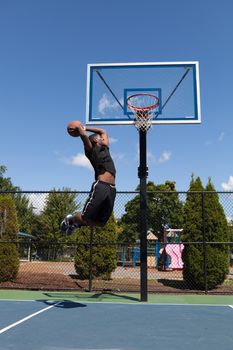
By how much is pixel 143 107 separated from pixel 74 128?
3.71 m

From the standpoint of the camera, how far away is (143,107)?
31.5 feet

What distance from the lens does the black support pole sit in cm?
902

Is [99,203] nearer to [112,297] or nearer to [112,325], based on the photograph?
[112,325]

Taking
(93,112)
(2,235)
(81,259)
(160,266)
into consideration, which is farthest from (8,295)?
(160,266)

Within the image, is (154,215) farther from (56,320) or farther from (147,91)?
(56,320)

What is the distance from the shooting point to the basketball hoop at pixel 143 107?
939 centimetres

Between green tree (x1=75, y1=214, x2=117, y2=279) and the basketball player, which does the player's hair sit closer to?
the basketball player

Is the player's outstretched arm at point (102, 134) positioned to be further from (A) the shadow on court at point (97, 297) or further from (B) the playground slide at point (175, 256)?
(B) the playground slide at point (175, 256)

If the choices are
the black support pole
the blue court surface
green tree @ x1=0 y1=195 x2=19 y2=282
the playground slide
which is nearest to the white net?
the black support pole

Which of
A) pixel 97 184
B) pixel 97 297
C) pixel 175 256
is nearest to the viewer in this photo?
pixel 97 184

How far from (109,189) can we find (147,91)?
4266mm

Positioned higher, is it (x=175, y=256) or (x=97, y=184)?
(x=97, y=184)

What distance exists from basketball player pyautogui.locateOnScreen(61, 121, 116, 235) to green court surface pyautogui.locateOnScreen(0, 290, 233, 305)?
3193 mm

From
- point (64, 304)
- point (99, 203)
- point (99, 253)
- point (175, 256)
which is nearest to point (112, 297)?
point (64, 304)
